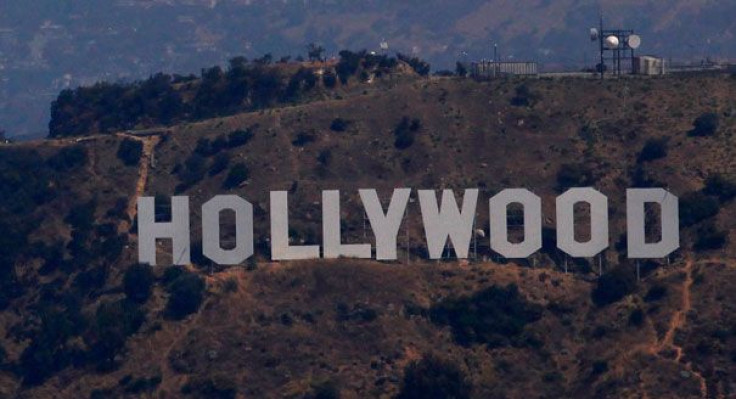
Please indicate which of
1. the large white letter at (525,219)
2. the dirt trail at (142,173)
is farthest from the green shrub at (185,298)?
the large white letter at (525,219)

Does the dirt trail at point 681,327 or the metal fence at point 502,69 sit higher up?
the metal fence at point 502,69

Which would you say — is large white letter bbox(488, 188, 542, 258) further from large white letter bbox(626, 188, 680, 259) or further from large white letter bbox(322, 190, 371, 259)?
large white letter bbox(322, 190, 371, 259)

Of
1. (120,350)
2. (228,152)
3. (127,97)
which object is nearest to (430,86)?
(228,152)

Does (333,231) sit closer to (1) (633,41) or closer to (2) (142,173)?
(2) (142,173)

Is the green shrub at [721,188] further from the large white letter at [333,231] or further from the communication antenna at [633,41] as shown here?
the large white letter at [333,231]

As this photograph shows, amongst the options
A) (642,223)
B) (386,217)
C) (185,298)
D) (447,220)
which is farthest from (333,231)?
(642,223)

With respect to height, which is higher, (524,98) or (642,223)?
(524,98)
